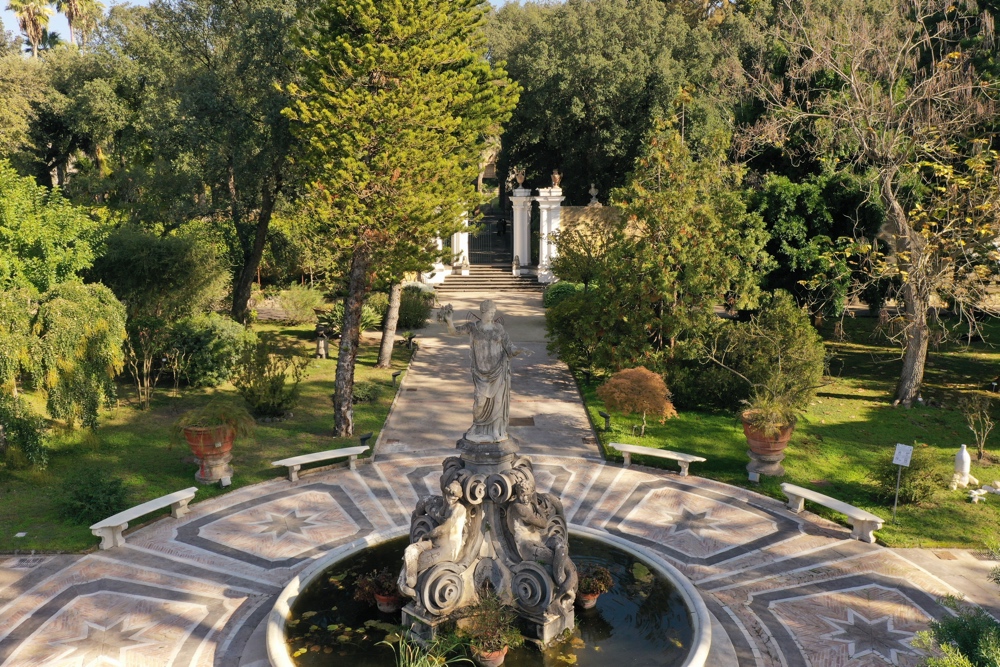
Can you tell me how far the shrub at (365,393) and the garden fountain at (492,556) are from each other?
10012 millimetres

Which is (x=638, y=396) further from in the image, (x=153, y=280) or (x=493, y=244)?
(x=493, y=244)

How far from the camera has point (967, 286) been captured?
18.7 metres

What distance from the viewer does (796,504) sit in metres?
13.6

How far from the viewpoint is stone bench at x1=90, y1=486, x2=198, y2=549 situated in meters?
12.0

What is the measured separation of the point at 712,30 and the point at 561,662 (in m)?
44.0

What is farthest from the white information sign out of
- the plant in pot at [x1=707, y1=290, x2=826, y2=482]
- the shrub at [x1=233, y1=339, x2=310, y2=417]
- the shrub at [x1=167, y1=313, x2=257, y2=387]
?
the shrub at [x1=167, y1=313, x2=257, y2=387]

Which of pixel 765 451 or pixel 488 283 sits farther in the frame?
pixel 488 283

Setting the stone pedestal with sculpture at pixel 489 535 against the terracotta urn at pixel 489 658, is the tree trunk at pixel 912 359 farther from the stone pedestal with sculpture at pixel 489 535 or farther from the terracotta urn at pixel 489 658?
the terracotta urn at pixel 489 658

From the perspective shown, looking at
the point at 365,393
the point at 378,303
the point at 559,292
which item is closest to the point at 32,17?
the point at 378,303

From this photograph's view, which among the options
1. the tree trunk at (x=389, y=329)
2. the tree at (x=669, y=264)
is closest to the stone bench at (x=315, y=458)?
the tree at (x=669, y=264)

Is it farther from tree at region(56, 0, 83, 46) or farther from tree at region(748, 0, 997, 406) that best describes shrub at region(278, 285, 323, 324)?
tree at region(56, 0, 83, 46)

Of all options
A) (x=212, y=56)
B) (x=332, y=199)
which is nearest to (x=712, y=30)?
(x=212, y=56)

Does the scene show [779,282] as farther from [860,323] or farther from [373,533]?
[373,533]

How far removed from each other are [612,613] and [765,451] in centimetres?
627
